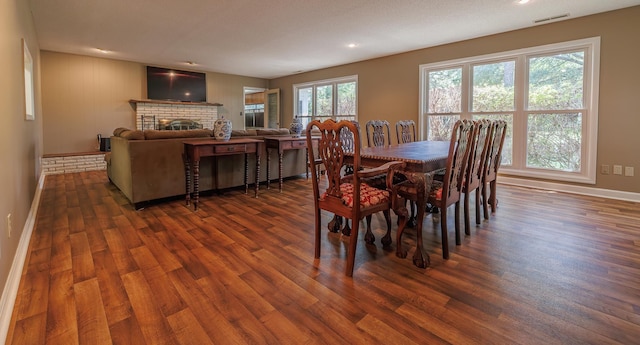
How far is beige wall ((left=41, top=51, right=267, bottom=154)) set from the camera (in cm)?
616

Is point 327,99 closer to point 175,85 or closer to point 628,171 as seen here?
point 175,85

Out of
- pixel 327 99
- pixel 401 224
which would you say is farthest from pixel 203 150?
pixel 327 99

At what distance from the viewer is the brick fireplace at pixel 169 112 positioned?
7145mm

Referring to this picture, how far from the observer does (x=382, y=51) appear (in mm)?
5895

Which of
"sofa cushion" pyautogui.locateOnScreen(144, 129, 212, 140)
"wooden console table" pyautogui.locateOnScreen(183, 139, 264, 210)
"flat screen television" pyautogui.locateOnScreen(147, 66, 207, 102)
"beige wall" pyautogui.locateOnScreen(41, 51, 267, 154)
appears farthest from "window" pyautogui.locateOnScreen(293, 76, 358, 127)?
"sofa cushion" pyautogui.locateOnScreen(144, 129, 212, 140)

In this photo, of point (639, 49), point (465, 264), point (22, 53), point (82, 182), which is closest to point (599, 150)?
point (639, 49)

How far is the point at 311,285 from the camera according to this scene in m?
1.87

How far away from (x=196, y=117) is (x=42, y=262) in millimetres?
6273

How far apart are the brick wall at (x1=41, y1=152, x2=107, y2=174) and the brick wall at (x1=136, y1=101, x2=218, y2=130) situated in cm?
115

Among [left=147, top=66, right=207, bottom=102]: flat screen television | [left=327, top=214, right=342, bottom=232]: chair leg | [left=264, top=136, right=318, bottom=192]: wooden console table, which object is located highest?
[left=147, top=66, right=207, bottom=102]: flat screen television

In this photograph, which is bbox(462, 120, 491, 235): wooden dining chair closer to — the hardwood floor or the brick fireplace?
the hardwood floor

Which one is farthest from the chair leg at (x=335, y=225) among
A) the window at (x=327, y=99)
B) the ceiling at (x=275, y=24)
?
the window at (x=327, y=99)

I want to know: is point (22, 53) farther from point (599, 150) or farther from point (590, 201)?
point (599, 150)

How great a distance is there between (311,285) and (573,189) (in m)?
4.29
